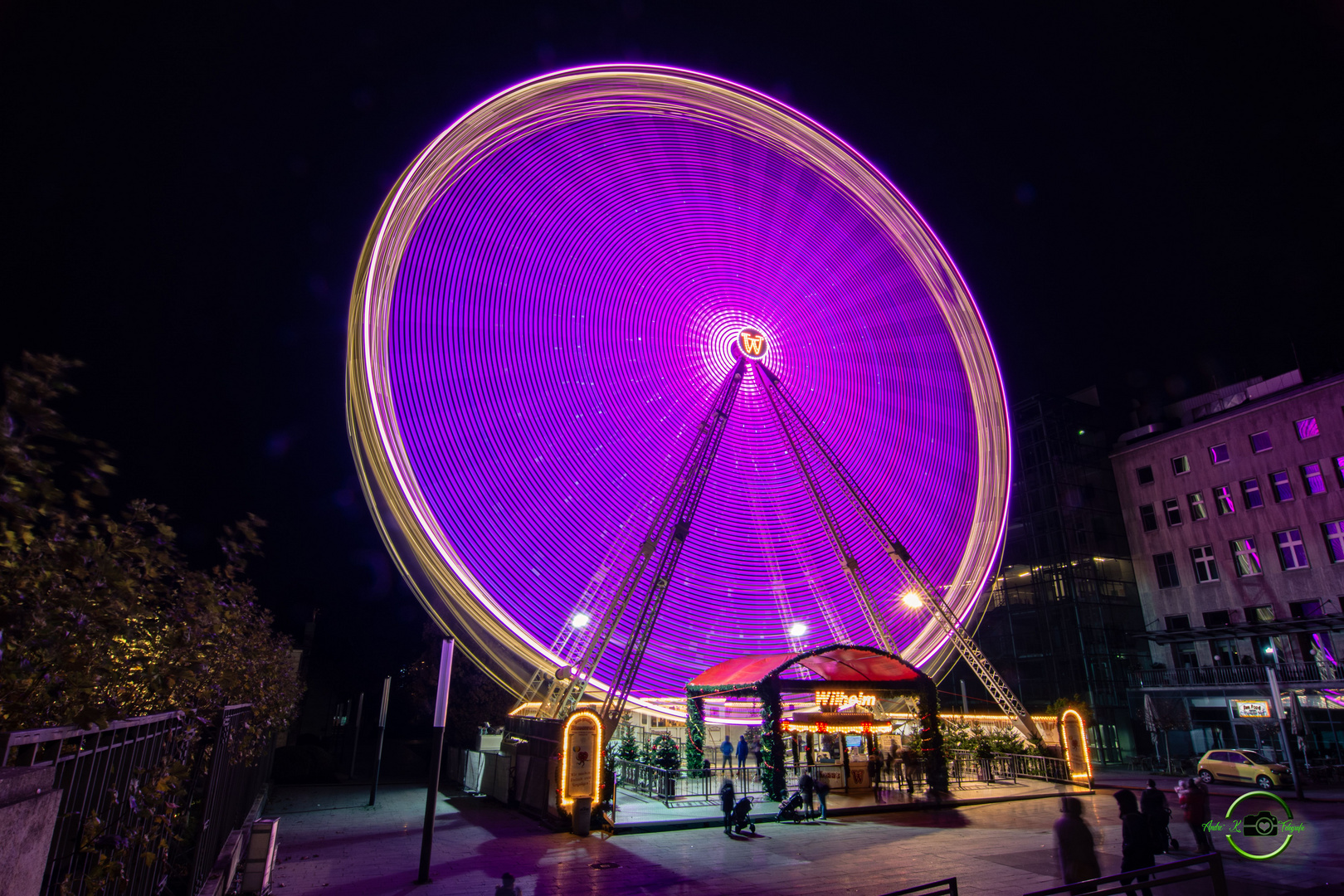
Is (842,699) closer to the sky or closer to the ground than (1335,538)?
closer to the ground

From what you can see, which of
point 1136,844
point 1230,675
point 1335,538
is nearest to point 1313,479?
point 1335,538

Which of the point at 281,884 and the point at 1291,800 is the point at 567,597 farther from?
the point at 1291,800

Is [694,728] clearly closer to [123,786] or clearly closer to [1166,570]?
[123,786]

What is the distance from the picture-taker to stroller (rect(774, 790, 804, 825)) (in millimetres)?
14664

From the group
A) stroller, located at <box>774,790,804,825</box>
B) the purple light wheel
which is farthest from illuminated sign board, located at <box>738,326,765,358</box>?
stroller, located at <box>774,790,804,825</box>

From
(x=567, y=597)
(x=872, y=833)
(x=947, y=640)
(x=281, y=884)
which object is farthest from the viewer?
(x=947, y=640)

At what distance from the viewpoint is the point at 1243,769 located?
21531 millimetres

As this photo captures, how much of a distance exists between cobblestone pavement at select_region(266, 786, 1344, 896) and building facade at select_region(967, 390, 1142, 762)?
19603 millimetres

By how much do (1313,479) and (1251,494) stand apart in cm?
247

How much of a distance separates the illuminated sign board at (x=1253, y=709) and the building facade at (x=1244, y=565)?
0.27 ft

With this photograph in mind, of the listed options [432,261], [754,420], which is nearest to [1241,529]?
[754,420]

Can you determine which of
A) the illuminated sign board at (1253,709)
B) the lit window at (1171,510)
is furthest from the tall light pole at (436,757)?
the lit window at (1171,510)

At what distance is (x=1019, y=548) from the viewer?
3934cm

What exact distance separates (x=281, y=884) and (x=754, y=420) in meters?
17.7
